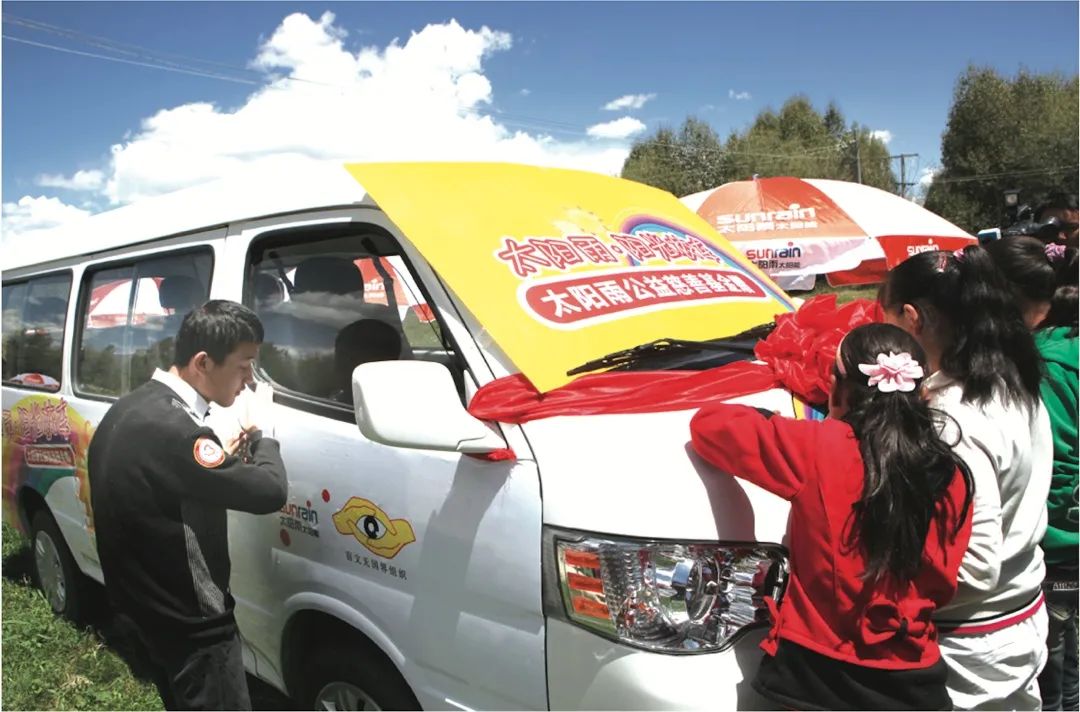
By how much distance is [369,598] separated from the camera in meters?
2.31

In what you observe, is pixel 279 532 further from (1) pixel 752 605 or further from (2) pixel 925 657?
(2) pixel 925 657

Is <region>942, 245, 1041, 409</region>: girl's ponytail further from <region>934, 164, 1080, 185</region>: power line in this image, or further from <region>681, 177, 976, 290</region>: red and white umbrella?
<region>934, 164, 1080, 185</region>: power line

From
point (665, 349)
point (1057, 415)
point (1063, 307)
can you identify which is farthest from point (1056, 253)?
point (665, 349)

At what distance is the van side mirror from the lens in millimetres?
1929

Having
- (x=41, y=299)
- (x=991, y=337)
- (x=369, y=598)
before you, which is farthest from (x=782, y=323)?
(x=41, y=299)

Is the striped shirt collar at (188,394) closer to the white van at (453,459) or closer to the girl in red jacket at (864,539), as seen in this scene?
the white van at (453,459)

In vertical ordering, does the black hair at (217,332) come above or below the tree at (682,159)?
below

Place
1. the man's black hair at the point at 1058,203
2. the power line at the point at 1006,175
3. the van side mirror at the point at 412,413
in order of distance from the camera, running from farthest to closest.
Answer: the power line at the point at 1006,175 < the man's black hair at the point at 1058,203 < the van side mirror at the point at 412,413

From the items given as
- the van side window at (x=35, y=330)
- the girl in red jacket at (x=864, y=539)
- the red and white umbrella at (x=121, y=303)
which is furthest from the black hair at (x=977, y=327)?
the van side window at (x=35, y=330)

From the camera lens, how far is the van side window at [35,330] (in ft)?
13.5

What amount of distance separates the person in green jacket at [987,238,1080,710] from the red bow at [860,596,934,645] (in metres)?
1.11

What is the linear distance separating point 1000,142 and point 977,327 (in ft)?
138

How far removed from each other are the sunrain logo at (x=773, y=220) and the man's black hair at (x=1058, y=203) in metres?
15.4

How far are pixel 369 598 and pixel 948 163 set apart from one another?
44403 mm
